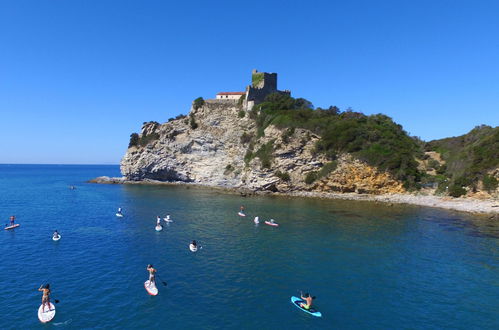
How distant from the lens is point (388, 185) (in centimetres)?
6006

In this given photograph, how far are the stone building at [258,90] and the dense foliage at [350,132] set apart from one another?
8.71ft

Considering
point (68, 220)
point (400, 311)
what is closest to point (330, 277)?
point (400, 311)

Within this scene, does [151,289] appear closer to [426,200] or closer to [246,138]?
[426,200]

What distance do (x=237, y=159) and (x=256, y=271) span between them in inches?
2377

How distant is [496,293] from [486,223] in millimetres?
22642

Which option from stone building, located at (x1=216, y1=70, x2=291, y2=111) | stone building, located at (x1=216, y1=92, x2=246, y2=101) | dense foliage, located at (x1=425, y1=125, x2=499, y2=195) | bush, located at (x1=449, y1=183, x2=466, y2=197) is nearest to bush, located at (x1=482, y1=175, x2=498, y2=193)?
dense foliage, located at (x1=425, y1=125, x2=499, y2=195)

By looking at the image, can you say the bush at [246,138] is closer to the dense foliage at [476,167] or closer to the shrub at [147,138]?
the shrub at [147,138]

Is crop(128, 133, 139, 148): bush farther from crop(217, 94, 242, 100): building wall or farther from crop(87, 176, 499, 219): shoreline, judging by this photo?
crop(87, 176, 499, 219): shoreline

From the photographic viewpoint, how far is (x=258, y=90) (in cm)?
8562

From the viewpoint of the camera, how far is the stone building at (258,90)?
84625 mm

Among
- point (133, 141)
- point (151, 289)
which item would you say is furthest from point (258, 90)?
point (151, 289)

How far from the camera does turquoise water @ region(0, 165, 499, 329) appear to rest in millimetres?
16625

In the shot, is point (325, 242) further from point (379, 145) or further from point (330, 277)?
point (379, 145)

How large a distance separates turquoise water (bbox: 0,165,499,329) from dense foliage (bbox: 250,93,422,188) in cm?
1990
